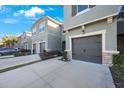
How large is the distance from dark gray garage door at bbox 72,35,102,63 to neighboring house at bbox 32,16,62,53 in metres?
7.56

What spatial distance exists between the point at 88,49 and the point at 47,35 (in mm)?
9508

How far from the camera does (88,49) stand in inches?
333

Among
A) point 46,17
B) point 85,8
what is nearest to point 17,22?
point 46,17

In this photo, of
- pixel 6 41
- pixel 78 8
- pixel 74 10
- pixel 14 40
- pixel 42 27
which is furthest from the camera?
pixel 14 40

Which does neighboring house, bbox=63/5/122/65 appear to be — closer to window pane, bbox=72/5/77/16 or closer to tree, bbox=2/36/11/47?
window pane, bbox=72/5/77/16

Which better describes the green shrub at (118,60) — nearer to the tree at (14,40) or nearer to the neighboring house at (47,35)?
the neighboring house at (47,35)

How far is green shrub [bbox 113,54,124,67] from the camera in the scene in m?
6.32

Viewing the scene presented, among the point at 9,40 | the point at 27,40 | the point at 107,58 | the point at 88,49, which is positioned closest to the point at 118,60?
the point at 107,58

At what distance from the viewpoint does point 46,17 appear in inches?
666

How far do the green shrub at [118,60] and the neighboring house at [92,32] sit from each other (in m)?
0.30

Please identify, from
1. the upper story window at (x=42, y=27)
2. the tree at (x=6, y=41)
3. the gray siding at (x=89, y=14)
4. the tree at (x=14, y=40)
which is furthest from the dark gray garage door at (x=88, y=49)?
the tree at (x=6, y=41)

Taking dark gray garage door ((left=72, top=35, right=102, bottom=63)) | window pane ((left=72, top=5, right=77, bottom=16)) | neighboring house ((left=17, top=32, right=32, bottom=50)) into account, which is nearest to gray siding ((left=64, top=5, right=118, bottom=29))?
window pane ((left=72, top=5, right=77, bottom=16))

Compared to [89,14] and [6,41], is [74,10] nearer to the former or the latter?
[89,14]
